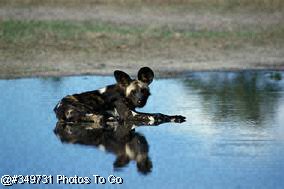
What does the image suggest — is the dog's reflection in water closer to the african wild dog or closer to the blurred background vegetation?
the african wild dog

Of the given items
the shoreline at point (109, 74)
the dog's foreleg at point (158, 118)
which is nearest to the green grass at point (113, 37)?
the shoreline at point (109, 74)

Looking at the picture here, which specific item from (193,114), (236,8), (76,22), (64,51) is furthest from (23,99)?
(236,8)

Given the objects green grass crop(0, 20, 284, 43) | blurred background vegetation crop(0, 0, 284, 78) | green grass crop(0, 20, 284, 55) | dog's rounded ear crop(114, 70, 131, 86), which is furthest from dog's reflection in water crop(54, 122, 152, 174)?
green grass crop(0, 20, 284, 43)

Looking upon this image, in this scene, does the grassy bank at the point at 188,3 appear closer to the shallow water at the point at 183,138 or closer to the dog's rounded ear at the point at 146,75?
the shallow water at the point at 183,138

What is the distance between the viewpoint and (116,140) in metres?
9.14

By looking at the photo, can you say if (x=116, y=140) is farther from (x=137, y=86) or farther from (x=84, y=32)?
(x=84, y=32)

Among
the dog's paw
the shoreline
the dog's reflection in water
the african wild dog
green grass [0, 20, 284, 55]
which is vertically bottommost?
the dog's reflection in water

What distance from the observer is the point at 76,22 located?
21.2m

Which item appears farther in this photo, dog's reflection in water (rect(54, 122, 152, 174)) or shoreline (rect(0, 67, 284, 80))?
shoreline (rect(0, 67, 284, 80))

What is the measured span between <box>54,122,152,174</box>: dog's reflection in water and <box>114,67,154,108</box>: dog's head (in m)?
0.35

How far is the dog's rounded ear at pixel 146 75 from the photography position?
1030 centimetres

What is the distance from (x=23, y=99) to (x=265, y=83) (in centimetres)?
325

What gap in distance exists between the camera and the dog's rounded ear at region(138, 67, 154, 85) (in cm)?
1030

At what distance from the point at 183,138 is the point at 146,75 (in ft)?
4.95
